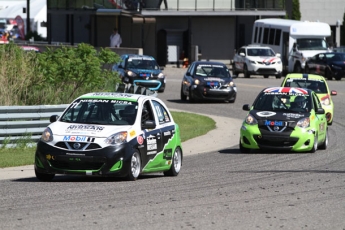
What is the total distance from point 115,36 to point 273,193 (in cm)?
3919

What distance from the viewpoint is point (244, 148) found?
67.6 ft

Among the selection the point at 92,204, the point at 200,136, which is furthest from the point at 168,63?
the point at 92,204

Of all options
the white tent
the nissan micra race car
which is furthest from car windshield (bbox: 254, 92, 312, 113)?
the white tent

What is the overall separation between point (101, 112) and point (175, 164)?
178 centimetres

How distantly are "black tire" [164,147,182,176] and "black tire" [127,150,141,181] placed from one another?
3.99ft

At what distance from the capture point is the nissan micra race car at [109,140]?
1395 cm

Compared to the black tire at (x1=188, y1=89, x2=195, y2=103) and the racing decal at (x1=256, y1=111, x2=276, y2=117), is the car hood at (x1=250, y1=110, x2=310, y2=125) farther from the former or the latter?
the black tire at (x1=188, y1=89, x2=195, y2=103)

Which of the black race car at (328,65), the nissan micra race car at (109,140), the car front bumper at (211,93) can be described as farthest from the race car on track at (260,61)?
the nissan micra race car at (109,140)

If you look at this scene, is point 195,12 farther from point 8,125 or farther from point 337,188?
point 337,188

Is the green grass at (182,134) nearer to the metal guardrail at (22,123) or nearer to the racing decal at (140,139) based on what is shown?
the metal guardrail at (22,123)

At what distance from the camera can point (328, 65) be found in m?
48.2

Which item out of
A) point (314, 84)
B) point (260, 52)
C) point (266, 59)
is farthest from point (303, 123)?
point (260, 52)

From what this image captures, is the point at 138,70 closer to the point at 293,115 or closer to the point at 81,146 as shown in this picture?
the point at 293,115

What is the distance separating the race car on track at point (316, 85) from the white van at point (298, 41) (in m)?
21.2
